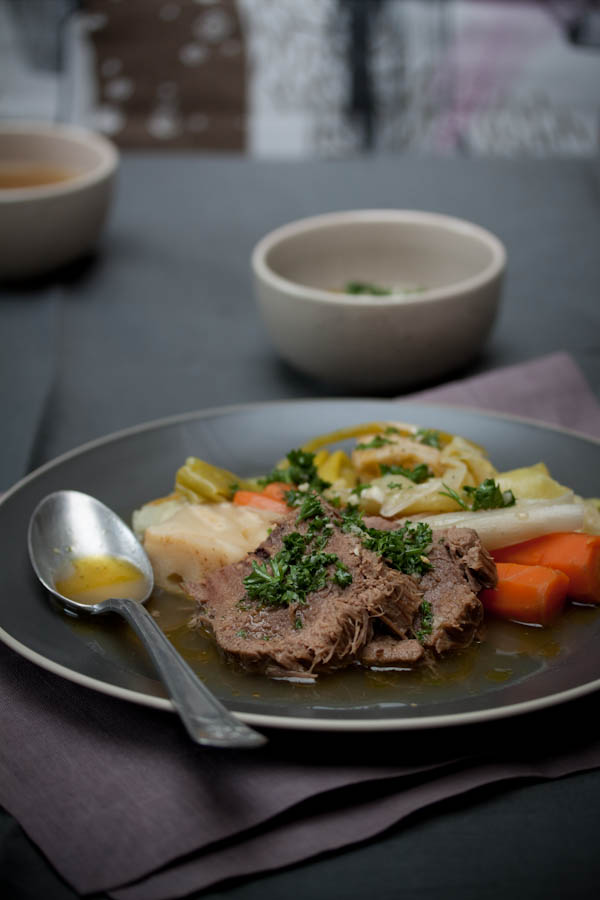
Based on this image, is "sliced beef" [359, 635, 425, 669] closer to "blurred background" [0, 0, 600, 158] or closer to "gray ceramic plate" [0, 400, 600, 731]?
"gray ceramic plate" [0, 400, 600, 731]

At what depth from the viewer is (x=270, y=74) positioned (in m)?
7.36

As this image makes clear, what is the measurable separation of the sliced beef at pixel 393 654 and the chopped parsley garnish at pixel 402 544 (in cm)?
18

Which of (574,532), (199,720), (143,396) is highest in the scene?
(199,720)

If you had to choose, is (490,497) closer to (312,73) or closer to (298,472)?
(298,472)

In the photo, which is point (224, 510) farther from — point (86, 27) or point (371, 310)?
point (86, 27)

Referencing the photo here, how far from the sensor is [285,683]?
1751mm

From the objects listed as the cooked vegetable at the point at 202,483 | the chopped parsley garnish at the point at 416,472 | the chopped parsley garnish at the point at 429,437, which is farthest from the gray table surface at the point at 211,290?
the chopped parsley garnish at the point at 416,472

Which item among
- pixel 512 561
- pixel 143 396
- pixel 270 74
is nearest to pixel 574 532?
pixel 512 561

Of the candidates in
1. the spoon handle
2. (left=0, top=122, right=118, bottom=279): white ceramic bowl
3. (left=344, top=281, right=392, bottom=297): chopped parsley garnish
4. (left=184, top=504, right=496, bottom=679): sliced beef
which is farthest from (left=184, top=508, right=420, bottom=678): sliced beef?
(left=0, top=122, right=118, bottom=279): white ceramic bowl

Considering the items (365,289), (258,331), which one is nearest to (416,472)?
(365,289)

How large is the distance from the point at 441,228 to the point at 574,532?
1.75 m

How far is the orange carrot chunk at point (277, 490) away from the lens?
7.52 ft

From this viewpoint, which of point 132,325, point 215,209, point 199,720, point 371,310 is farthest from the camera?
point 215,209

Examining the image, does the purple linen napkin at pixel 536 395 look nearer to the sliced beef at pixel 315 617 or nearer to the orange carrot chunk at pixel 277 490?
the orange carrot chunk at pixel 277 490
